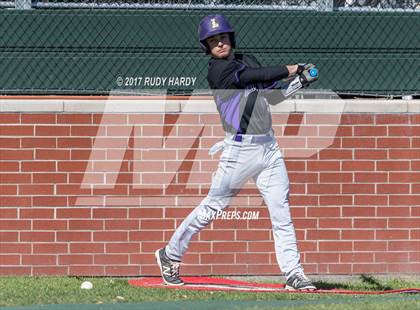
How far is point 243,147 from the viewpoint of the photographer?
7.64m

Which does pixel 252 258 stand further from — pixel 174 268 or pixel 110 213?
pixel 110 213

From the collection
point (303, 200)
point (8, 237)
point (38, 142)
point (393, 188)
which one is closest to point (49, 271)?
point (8, 237)

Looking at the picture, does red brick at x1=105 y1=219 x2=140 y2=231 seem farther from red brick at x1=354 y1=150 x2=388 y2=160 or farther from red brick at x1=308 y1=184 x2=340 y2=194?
red brick at x1=354 y1=150 x2=388 y2=160

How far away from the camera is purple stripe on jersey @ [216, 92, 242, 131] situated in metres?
7.61

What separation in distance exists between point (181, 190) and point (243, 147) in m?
1.24

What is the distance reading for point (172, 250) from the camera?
7785 mm

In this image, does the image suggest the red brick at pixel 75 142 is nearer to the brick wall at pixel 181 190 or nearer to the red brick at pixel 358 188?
the brick wall at pixel 181 190

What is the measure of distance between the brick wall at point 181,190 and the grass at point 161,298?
524 mm

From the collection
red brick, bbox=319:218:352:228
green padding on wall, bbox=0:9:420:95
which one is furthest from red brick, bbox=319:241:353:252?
green padding on wall, bbox=0:9:420:95

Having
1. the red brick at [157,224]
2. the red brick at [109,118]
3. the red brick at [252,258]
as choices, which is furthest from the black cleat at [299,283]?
the red brick at [109,118]

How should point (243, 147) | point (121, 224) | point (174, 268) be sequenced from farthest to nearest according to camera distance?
point (121, 224) < point (174, 268) < point (243, 147)

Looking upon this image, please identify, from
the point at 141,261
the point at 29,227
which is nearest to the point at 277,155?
the point at 141,261

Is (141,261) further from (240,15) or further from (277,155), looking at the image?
(240,15)

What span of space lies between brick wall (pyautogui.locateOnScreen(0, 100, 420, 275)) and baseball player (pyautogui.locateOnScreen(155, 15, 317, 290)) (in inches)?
38.5
